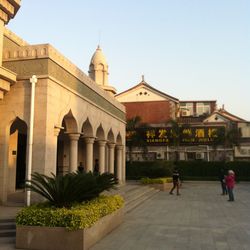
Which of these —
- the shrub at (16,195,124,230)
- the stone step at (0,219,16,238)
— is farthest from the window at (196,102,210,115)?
the shrub at (16,195,124,230)

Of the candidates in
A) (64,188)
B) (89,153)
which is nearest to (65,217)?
(64,188)

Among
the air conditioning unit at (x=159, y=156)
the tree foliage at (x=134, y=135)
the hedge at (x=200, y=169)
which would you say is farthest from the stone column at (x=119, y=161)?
the air conditioning unit at (x=159, y=156)

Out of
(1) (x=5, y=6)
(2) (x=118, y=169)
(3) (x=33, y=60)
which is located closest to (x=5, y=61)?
(3) (x=33, y=60)

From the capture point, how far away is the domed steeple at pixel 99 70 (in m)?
27.3

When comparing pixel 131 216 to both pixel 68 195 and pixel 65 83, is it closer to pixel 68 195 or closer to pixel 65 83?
pixel 68 195

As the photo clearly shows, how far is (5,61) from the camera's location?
1301 centimetres

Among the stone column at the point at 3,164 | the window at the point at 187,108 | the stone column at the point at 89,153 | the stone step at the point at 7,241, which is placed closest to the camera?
the stone step at the point at 7,241

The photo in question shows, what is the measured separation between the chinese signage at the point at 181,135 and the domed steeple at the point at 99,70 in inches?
547

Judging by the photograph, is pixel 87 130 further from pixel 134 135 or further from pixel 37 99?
pixel 134 135

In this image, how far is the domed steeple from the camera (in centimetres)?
2730

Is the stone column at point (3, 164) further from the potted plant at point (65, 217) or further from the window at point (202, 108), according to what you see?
the window at point (202, 108)

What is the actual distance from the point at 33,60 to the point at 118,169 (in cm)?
1443

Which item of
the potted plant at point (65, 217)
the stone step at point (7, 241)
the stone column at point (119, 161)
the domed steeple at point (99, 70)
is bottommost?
the stone step at point (7, 241)

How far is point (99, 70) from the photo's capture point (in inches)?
1077
